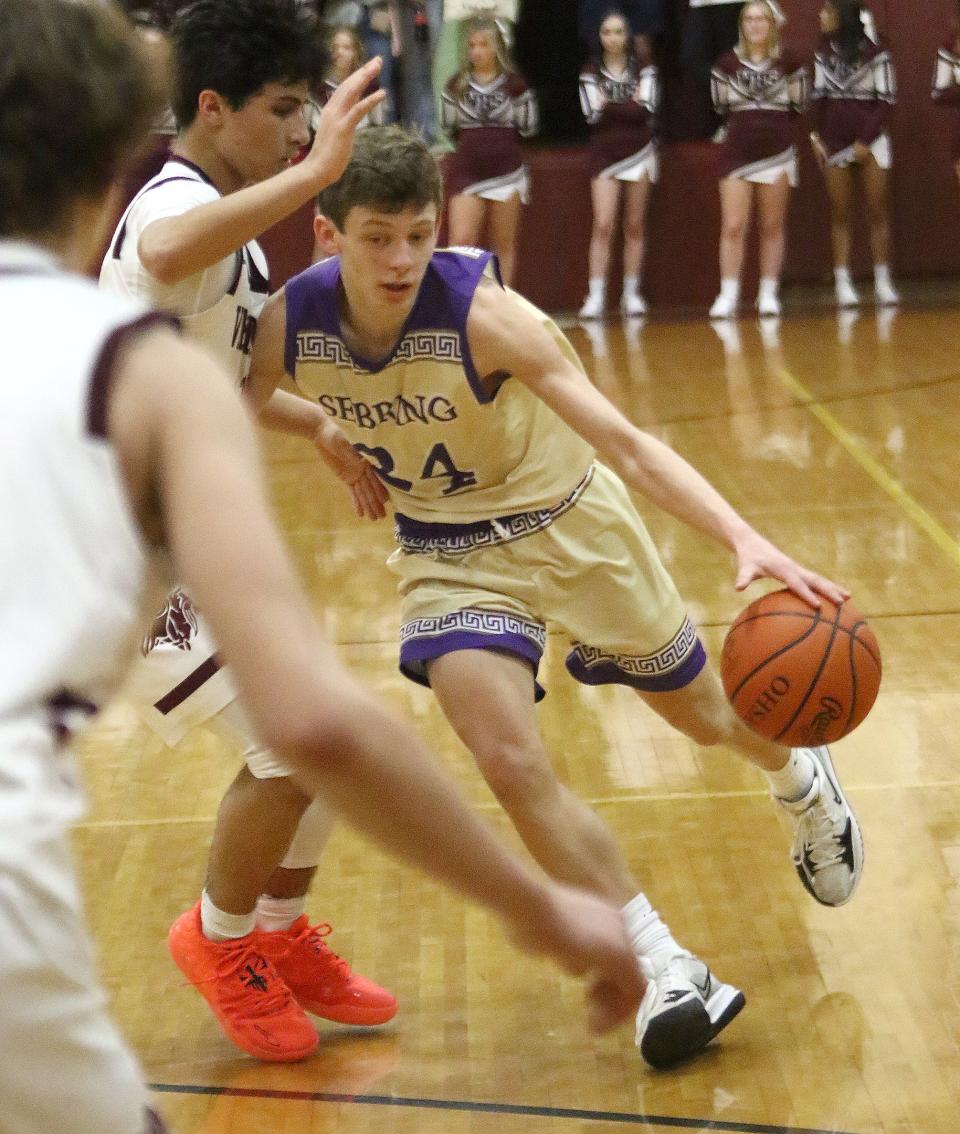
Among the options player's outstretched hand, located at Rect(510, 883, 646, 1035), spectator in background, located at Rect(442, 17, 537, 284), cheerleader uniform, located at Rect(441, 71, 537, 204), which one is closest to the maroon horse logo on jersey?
player's outstretched hand, located at Rect(510, 883, 646, 1035)

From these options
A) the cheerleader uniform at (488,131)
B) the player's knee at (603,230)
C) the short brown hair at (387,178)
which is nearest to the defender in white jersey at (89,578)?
the short brown hair at (387,178)

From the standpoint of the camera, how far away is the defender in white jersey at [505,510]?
9.81 ft

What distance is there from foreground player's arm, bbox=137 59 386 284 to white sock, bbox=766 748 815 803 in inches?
60.4

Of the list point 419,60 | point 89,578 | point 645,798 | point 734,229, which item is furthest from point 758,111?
point 89,578

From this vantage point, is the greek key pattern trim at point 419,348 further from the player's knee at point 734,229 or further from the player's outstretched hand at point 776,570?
the player's knee at point 734,229

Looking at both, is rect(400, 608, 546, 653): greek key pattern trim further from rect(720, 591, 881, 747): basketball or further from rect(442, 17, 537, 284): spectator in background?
rect(442, 17, 537, 284): spectator in background

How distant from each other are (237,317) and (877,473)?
4.38 meters

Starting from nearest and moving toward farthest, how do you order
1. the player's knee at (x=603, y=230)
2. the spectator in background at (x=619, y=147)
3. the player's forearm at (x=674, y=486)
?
the player's forearm at (x=674, y=486), the spectator in background at (x=619, y=147), the player's knee at (x=603, y=230)

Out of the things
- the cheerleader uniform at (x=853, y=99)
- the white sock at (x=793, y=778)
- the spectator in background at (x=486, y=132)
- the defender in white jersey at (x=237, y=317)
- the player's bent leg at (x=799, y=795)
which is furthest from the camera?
the cheerleader uniform at (x=853, y=99)

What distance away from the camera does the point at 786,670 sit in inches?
117

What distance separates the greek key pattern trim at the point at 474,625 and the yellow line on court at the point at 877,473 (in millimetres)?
2991

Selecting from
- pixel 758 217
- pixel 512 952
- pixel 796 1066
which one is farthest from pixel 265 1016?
pixel 758 217

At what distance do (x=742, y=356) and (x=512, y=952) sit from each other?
710cm

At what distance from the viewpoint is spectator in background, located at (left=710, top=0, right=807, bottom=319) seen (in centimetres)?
1133
